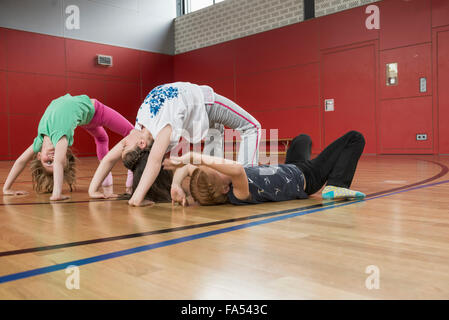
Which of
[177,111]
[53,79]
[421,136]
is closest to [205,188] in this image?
[177,111]

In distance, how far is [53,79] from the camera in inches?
319

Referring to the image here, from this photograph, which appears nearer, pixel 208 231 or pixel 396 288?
pixel 396 288

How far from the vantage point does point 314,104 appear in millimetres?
7578

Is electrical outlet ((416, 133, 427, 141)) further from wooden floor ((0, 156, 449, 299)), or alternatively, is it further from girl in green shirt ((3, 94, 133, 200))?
girl in green shirt ((3, 94, 133, 200))

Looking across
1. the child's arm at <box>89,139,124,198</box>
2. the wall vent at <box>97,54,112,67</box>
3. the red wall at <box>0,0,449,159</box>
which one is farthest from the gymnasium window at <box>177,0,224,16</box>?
the child's arm at <box>89,139,124,198</box>

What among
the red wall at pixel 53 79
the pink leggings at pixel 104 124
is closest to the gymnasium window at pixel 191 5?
the red wall at pixel 53 79

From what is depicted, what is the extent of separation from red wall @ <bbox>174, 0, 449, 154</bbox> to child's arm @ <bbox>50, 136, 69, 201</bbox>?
5607mm

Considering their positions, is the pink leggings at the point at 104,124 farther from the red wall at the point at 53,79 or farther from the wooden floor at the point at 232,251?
the red wall at the point at 53,79

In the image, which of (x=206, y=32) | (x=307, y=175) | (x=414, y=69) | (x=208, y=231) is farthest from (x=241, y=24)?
(x=208, y=231)

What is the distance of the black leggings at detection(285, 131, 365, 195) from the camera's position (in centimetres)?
211

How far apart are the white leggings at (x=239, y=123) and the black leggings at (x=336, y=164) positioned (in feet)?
1.57
